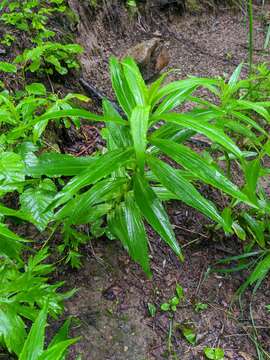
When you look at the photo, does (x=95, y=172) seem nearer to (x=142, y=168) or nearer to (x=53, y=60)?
(x=142, y=168)

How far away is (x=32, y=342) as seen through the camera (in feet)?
3.81

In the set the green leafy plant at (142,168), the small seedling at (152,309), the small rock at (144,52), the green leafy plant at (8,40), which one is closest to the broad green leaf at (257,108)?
the green leafy plant at (142,168)

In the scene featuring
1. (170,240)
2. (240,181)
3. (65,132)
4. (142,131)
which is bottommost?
(240,181)

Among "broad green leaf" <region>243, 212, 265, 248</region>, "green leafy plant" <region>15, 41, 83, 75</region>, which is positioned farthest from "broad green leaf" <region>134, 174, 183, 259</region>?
"green leafy plant" <region>15, 41, 83, 75</region>

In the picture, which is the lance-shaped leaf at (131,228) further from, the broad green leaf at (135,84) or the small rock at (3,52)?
the small rock at (3,52)

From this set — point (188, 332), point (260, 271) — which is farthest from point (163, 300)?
point (260, 271)

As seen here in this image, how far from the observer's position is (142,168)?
1.53 meters

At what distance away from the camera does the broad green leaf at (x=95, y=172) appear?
5.11 ft

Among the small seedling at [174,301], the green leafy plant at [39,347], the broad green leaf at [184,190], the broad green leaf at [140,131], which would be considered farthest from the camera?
the small seedling at [174,301]

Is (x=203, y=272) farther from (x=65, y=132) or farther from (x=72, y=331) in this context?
(x=65, y=132)

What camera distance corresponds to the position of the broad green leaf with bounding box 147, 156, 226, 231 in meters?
1.63

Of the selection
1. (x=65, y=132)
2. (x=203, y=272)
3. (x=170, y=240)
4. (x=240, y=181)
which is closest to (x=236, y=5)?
(x=240, y=181)

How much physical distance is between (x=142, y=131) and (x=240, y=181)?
6.59ft

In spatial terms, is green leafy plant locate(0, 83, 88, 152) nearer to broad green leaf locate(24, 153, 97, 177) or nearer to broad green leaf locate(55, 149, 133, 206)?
broad green leaf locate(24, 153, 97, 177)
